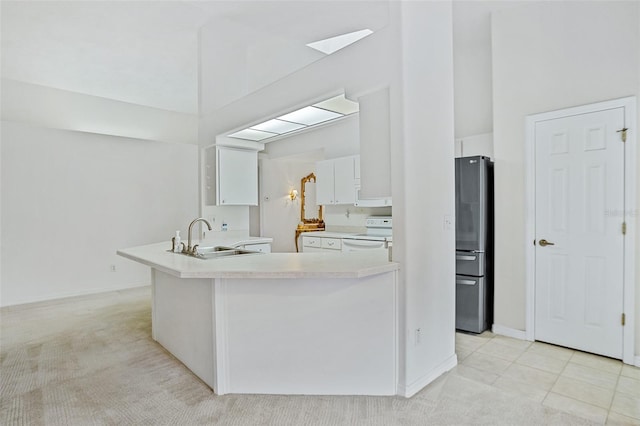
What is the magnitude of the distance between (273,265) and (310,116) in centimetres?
169

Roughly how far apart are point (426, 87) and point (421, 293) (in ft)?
4.75

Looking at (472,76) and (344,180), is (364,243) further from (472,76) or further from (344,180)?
(472,76)

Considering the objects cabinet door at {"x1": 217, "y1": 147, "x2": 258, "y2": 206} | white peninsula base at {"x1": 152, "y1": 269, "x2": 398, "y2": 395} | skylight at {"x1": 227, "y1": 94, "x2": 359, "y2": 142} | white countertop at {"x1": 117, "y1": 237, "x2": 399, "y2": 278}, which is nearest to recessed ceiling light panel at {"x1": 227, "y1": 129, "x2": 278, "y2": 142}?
skylight at {"x1": 227, "y1": 94, "x2": 359, "y2": 142}

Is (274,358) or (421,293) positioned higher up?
(421,293)

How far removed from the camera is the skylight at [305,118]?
10.2 ft

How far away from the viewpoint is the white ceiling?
3.77 m

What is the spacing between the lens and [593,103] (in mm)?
2977

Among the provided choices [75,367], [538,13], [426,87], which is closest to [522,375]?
[426,87]

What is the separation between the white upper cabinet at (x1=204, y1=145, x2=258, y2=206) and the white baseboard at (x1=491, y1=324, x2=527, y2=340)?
354cm

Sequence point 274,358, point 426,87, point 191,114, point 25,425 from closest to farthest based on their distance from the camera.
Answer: point 25,425 < point 274,358 < point 426,87 < point 191,114

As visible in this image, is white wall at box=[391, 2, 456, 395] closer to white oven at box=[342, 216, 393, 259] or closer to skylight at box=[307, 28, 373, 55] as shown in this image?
skylight at box=[307, 28, 373, 55]

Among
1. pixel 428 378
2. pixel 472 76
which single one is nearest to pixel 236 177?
pixel 472 76

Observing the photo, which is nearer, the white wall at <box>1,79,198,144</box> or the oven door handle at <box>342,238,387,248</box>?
the oven door handle at <box>342,238,387,248</box>

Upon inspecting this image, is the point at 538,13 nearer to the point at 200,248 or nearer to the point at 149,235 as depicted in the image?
the point at 200,248
